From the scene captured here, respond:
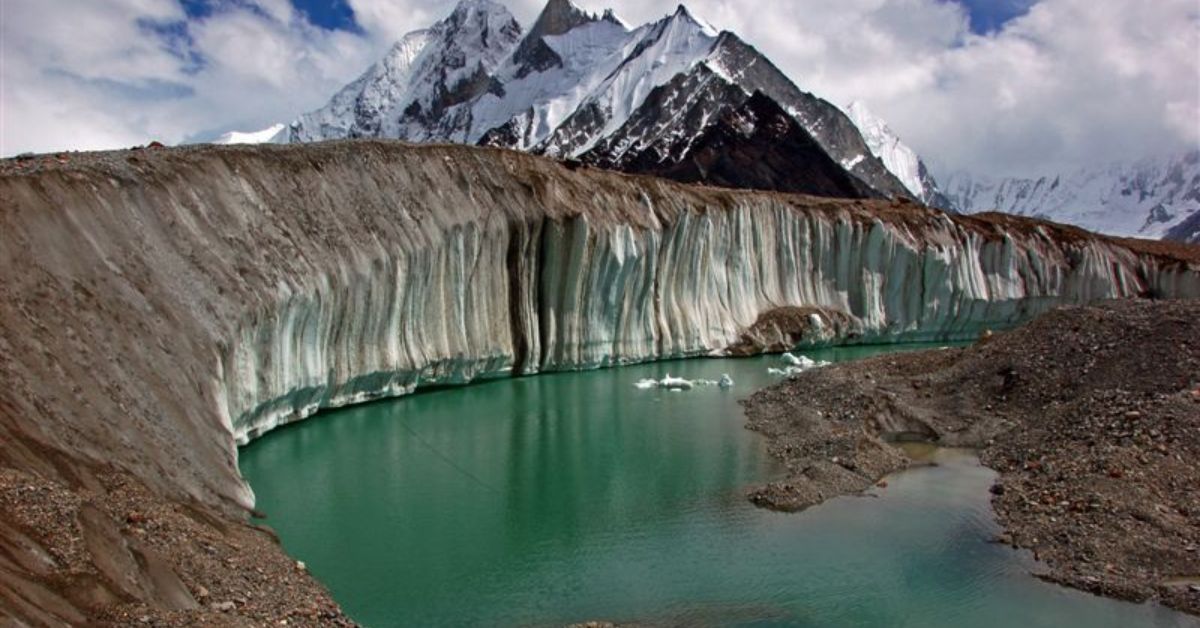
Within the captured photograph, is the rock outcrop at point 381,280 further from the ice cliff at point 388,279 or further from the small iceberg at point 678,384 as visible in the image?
the small iceberg at point 678,384

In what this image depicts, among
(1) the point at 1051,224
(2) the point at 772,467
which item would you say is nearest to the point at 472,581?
(2) the point at 772,467

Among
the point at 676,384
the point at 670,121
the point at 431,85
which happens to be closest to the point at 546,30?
the point at 431,85

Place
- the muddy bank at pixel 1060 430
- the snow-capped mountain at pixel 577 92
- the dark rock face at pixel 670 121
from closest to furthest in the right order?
the muddy bank at pixel 1060 430 < the dark rock face at pixel 670 121 < the snow-capped mountain at pixel 577 92

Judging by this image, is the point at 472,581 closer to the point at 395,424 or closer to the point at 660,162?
the point at 395,424

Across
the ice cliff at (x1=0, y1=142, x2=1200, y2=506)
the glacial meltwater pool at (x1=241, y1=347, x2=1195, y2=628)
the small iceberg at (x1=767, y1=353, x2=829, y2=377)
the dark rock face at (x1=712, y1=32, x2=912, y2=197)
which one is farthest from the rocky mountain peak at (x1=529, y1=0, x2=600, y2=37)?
the glacial meltwater pool at (x1=241, y1=347, x2=1195, y2=628)

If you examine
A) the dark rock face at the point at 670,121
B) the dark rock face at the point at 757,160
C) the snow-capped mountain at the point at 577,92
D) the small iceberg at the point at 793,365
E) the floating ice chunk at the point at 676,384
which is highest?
the snow-capped mountain at the point at 577,92

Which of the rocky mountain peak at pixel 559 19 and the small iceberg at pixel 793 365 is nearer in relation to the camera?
the small iceberg at pixel 793 365

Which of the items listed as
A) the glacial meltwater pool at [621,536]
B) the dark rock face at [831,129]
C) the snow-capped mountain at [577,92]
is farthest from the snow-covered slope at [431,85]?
the glacial meltwater pool at [621,536]
